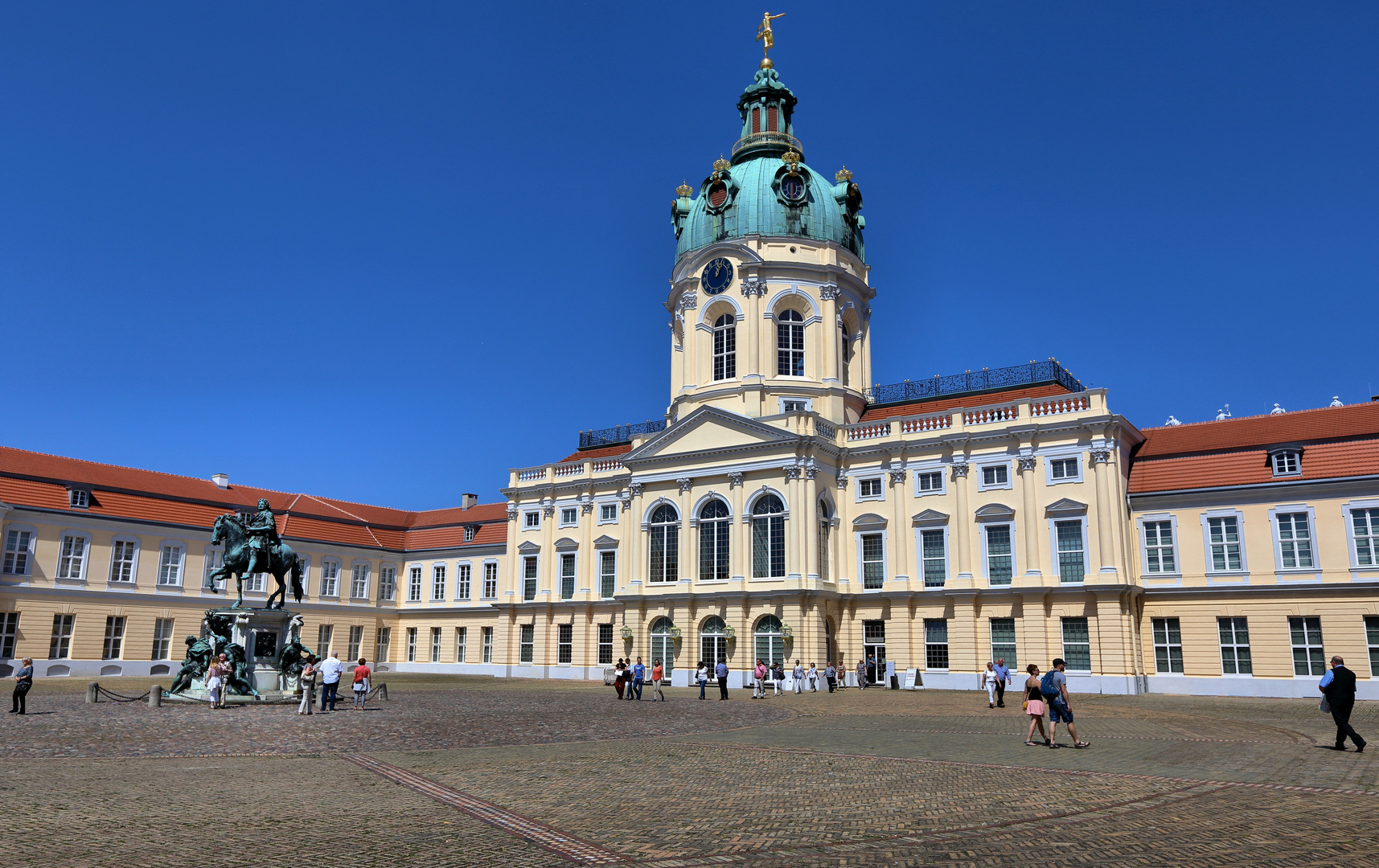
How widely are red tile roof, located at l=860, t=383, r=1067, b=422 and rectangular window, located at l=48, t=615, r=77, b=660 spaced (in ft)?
142

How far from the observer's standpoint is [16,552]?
4916 cm

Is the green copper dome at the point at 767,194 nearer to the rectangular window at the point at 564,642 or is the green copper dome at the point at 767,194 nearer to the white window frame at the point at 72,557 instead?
the rectangular window at the point at 564,642

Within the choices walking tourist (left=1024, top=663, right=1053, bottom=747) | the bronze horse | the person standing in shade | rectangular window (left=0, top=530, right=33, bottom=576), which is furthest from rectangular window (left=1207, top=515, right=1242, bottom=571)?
rectangular window (left=0, top=530, right=33, bottom=576)

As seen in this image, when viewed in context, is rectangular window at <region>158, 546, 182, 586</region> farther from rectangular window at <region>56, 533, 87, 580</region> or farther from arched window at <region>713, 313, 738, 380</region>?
arched window at <region>713, 313, 738, 380</region>

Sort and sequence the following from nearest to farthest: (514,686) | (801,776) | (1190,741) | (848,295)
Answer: (801,776)
(1190,741)
(514,686)
(848,295)

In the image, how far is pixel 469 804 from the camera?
1232 cm

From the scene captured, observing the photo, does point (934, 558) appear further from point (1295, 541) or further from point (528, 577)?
point (528, 577)

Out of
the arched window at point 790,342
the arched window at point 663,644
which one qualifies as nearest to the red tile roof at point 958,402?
the arched window at point 790,342

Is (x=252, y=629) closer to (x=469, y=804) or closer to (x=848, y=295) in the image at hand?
(x=469, y=804)

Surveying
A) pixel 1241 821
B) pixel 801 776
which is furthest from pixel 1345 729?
pixel 801 776

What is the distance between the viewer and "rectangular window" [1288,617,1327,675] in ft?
127

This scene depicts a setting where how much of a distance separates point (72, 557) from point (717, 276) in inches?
1473

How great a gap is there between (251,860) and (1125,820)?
9300mm

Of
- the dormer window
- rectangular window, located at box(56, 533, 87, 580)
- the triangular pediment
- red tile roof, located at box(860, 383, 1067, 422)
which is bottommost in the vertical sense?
rectangular window, located at box(56, 533, 87, 580)
